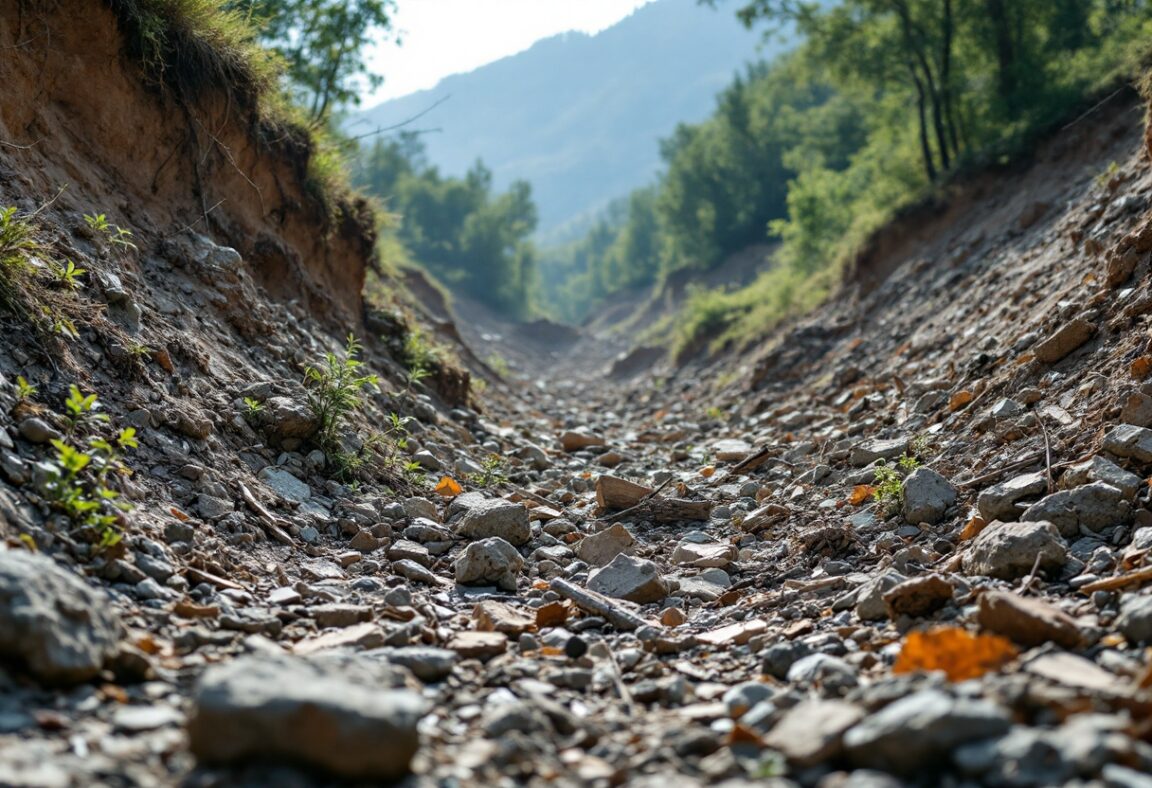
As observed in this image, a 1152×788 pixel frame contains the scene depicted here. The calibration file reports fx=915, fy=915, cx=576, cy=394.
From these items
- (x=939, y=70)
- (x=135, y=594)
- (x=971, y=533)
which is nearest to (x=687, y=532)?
(x=971, y=533)

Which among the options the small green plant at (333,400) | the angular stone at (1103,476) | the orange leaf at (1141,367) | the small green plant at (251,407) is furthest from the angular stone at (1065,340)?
the small green plant at (251,407)

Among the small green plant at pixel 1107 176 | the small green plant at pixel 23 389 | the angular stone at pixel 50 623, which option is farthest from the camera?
the small green plant at pixel 1107 176

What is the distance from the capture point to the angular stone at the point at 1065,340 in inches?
226

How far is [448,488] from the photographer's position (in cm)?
621

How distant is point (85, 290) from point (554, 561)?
2.92m

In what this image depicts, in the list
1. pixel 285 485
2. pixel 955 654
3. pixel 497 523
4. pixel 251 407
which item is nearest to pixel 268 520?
pixel 285 485

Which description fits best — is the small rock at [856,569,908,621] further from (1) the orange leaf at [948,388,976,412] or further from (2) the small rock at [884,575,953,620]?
(1) the orange leaf at [948,388,976,412]

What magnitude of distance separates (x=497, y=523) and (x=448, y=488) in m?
1.02

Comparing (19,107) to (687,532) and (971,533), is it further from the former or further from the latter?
(971,533)

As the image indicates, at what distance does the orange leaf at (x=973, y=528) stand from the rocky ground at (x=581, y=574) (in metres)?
0.01

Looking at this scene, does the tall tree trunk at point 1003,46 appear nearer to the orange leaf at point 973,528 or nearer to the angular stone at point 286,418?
the orange leaf at point 973,528

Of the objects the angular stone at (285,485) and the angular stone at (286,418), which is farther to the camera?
the angular stone at (286,418)

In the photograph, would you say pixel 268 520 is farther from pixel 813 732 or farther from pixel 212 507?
pixel 813 732

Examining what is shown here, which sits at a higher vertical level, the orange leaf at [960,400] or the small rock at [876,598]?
the small rock at [876,598]
